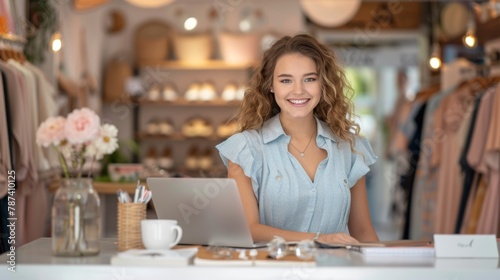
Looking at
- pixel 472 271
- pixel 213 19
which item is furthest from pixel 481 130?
pixel 213 19

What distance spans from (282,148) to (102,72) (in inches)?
225

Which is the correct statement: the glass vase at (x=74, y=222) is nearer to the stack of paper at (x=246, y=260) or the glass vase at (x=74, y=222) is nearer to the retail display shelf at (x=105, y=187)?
the stack of paper at (x=246, y=260)

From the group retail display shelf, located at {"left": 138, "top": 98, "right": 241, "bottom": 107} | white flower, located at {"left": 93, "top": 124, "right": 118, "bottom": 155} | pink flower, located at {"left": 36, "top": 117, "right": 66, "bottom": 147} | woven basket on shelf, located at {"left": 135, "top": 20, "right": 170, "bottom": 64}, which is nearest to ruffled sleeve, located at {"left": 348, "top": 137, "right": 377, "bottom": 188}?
white flower, located at {"left": 93, "top": 124, "right": 118, "bottom": 155}

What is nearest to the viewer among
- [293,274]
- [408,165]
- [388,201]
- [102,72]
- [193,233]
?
[293,274]

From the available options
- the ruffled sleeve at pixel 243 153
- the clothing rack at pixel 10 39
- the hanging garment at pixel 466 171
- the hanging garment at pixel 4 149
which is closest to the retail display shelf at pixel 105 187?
the clothing rack at pixel 10 39

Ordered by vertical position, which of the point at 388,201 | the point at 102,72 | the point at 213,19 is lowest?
the point at 388,201

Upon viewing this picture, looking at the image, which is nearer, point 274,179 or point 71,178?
point 71,178

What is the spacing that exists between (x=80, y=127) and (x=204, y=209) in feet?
1.50

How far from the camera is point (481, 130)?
4953mm

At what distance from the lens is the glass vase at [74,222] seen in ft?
7.54

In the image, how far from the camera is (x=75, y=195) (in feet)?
7.61

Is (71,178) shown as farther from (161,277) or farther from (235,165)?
(235,165)

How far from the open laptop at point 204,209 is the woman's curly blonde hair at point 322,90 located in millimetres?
632

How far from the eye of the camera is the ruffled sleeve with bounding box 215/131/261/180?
2.98 m
